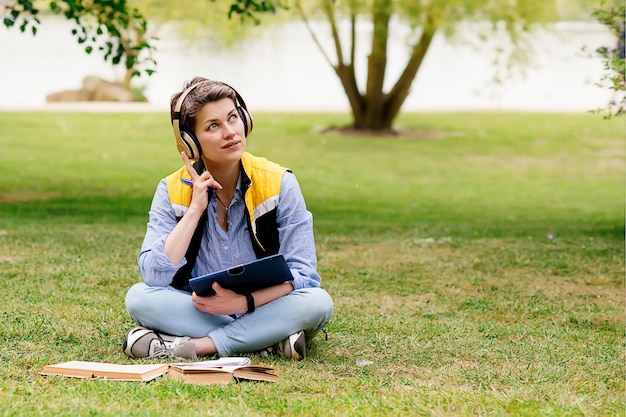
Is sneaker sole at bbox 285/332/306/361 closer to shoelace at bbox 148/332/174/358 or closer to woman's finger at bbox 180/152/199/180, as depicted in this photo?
shoelace at bbox 148/332/174/358

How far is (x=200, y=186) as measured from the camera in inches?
163

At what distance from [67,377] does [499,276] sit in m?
3.84

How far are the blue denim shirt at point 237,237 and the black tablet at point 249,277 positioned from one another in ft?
0.49

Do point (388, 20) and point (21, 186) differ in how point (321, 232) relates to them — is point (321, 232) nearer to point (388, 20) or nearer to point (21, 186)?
point (21, 186)

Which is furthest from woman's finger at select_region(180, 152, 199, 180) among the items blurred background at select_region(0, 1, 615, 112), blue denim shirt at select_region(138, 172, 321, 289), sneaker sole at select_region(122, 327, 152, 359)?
blurred background at select_region(0, 1, 615, 112)

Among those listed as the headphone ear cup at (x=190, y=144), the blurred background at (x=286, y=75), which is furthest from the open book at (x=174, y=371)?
the blurred background at (x=286, y=75)

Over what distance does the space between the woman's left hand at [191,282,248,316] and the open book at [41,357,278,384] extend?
0.31m

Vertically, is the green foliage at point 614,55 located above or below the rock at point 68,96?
above

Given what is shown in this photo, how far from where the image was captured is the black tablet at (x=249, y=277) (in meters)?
4.03

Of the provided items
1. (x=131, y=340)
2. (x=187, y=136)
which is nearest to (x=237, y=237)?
(x=187, y=136)

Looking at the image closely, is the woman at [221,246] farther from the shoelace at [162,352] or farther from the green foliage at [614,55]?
the green foliage at [614,55]

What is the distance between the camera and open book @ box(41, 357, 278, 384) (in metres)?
3.85

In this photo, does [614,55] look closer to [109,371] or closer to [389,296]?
[389,296]

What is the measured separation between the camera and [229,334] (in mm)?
4355
